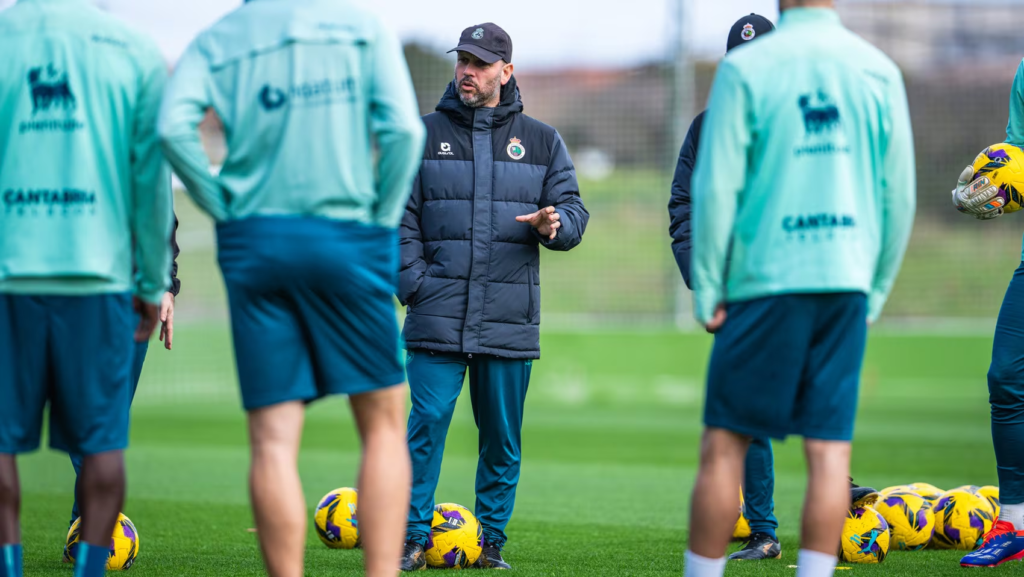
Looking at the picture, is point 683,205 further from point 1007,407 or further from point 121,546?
point 121,546

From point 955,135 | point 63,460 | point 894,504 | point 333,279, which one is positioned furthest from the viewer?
point 955,135

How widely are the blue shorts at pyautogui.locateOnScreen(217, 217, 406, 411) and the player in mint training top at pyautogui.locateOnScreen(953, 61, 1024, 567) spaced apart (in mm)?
3178

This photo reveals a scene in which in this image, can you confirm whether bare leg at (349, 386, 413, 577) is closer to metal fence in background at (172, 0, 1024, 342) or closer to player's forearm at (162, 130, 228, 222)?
player's forearm at (162, 130, 228, 222)

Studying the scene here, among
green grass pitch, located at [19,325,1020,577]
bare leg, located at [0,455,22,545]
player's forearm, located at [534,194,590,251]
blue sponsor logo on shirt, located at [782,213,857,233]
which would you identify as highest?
blue sponsor logo on shirt, located at [782,213,857,233]

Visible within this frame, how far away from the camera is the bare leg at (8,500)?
156 inches

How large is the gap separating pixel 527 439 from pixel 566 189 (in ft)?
29.1

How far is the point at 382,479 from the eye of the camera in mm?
4047

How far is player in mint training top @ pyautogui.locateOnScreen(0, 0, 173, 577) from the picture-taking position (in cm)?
391

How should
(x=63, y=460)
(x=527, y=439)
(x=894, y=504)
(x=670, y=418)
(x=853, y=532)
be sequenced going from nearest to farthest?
(x=853, y=532) < (x=894, y=504) < (x=63, y=460) < (x=527, y=439) < (x=670, y=418)

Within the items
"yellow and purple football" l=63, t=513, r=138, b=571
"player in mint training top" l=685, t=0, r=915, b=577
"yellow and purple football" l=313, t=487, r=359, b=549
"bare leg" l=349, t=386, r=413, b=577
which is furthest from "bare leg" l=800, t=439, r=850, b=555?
"yellow and purple football" l=63, t=513, r=138, b=571

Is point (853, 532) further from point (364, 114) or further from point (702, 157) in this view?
point (364, 114)

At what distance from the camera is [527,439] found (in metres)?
14.9

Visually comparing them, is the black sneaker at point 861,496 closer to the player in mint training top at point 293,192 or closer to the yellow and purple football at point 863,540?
the yellow and purple football at point 863,540

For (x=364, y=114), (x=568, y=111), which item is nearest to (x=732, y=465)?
(x=364, y=114)
